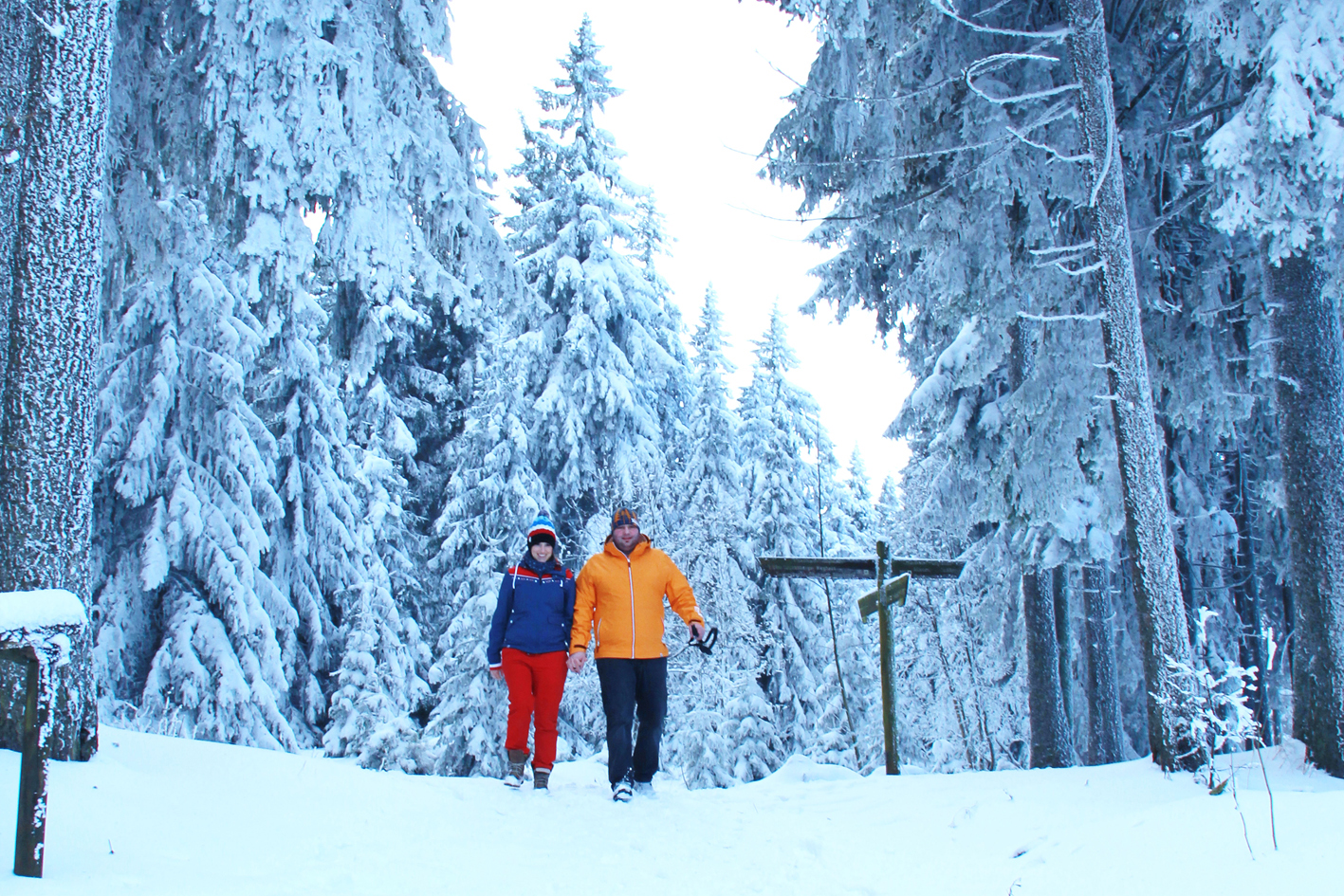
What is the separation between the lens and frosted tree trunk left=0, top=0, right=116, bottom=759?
4.41 m

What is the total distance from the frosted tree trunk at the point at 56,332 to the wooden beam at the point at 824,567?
4883mm

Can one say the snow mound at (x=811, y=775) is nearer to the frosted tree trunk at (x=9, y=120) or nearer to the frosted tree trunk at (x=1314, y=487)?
the frosted tree trunk at (x=1314, y=487)

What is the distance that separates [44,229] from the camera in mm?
4551

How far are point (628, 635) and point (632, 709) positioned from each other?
52 centimetres

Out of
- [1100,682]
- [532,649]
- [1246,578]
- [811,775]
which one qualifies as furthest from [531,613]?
[1246,578]

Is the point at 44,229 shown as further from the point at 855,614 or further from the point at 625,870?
the point at 855,614

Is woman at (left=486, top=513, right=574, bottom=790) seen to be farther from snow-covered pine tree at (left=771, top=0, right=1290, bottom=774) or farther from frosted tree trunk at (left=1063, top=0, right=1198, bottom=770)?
snow-covered pine tree at (left=771, top=0, right=1290, bottom=774)

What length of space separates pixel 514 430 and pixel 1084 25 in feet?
42.4

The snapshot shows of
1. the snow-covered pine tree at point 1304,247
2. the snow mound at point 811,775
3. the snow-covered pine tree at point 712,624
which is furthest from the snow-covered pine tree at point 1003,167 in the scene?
the snow-covered pine tree at point 712,624

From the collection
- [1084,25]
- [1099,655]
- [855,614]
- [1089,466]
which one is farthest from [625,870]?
[855,614]

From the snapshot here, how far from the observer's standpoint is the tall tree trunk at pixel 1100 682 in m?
11.3

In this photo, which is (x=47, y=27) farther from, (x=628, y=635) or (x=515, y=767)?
(x=515, y=767)

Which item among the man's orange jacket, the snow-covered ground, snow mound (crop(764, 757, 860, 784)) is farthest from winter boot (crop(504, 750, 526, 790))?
snow mound (crop(764, 757, 860, 784))

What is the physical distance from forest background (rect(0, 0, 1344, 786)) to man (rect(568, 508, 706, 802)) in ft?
8.83
